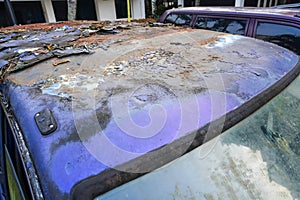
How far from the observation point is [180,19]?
4535mm

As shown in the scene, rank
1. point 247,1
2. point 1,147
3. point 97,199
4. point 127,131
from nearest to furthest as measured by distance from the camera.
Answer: point 97,199 < point 127,131 < point 1,147 < point 247,1

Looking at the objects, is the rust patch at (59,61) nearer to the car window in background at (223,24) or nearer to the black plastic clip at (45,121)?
the black plastic clip at (45,121)

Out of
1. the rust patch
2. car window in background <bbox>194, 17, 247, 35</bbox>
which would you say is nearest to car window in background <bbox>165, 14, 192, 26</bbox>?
car window in background <bbox>194, 17, 247, 35</bbox>

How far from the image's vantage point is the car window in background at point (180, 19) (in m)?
4.35

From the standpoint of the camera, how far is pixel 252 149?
2.90 feet

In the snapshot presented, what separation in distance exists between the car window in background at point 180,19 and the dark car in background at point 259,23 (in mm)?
171

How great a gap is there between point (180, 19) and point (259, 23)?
167 centimetres

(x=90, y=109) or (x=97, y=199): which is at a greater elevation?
(x=90, y=109)

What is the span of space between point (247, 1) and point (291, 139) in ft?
52.2

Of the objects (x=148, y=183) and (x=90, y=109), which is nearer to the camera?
(x=148, y=183)

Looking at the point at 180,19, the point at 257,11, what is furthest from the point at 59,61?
the point at 180,19

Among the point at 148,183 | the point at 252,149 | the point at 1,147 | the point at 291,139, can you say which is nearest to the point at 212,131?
the point at 252,149

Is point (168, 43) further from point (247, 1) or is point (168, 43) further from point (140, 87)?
point (247, 1)

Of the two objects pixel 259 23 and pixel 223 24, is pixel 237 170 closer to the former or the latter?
pixel 259 23
